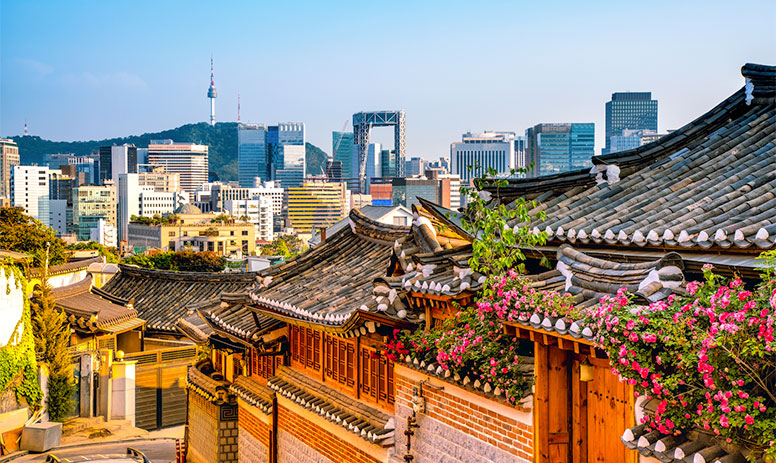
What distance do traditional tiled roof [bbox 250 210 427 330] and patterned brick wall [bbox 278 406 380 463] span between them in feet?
6.17

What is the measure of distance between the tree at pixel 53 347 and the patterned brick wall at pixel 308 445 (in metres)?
13.7

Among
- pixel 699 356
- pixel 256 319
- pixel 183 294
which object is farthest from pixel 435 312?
pixel 183 294

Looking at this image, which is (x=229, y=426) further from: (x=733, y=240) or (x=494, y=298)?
(x=733, y=240)

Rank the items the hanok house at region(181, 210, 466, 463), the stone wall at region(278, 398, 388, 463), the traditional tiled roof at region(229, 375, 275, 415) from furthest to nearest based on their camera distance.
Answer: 1. the traditional tiled roof at region(229, 375, 275, 415)
2. the stone wall at region(278, 398, 388, 463)
3. the hanok house at region(181, 210, 466, 463)

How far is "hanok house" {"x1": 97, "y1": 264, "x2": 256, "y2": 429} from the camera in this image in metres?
30.9

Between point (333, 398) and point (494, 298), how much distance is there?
598 centimetres

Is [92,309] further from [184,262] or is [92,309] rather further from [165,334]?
[184,262]

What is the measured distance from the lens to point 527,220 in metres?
9.09

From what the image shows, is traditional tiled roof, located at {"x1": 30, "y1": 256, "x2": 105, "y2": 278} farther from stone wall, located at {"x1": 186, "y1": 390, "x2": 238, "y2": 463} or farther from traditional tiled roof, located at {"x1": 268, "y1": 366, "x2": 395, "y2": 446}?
traditional tiled roof, located at {"x1": 268, "y1": 366, "x2": 395, "y2": 446}

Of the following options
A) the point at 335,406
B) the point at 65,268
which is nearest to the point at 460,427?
the point at 335,406

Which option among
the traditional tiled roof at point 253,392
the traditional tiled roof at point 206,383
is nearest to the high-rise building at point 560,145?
the traditional tiled roof at point 206,383

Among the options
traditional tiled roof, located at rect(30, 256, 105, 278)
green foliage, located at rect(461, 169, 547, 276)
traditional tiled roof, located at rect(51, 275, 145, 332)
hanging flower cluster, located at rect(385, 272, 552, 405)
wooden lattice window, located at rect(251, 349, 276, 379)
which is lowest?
traditional tiled roof, located at rect(51, 275, 145, 332)

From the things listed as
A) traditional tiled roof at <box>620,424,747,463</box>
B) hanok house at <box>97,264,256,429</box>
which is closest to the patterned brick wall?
traditional tiled roof at <box>620,424,747,463</box>

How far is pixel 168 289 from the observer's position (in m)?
34.0
